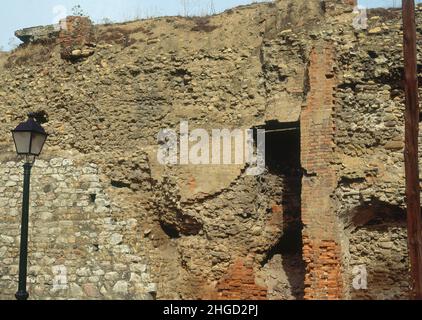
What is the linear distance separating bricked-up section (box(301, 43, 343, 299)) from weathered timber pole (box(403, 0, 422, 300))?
61.2 inches

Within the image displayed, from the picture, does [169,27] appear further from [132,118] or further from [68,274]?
[68,274]

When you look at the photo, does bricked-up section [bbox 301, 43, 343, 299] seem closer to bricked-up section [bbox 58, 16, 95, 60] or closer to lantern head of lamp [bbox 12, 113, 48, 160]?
lantern head of lamp [bbox 12, 113, 48, 160]

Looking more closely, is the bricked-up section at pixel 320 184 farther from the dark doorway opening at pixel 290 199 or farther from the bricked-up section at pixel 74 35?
the bricked-up section at pixel 74 35

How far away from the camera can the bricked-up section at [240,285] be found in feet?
32.7

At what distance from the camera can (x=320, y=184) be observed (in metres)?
9.73

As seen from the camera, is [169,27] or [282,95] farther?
[169,27]

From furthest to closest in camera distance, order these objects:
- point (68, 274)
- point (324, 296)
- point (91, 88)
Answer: point (91, 88)
point (68, 274)
point (324, 296)

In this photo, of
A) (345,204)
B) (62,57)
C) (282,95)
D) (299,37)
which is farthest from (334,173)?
(62,57)

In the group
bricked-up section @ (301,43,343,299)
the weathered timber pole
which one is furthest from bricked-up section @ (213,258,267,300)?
the weathered timber pole

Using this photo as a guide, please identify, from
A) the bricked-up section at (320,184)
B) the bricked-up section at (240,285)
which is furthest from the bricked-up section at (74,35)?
the bricked-up section at (240,285)

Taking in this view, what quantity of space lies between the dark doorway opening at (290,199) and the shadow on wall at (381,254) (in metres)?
0.93

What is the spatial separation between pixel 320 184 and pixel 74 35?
5.77 m

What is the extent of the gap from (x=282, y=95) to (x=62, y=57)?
179 inches

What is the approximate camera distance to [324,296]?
938 cm
